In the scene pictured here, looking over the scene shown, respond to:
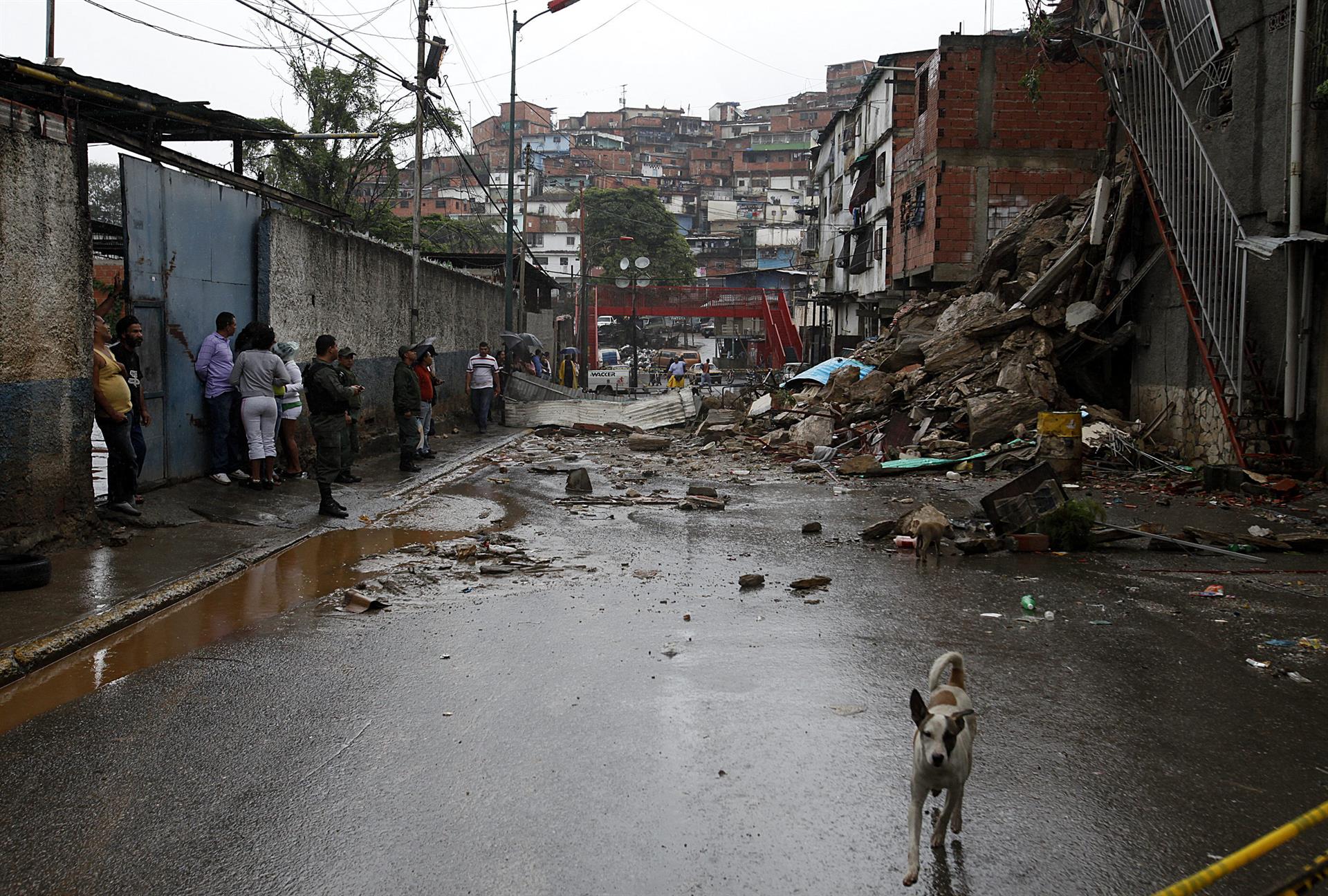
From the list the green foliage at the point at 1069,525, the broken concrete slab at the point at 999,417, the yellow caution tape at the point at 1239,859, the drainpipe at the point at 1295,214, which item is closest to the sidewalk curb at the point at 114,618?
the yellow caution tape at the point at 1239,859

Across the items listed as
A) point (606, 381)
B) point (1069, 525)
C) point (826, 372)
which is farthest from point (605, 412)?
point (1069, 525)

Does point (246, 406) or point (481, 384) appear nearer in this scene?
point (246, 406)

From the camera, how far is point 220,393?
1111 centimetres

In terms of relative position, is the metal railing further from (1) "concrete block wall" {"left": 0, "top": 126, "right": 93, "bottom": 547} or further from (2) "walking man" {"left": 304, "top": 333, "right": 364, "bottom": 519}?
(1) "concrete block wall" {"left": 0, "top": 126, "right": 93, "bottom": 547}

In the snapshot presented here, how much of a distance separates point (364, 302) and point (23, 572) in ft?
34.1

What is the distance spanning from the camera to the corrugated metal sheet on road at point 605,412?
77.7ft

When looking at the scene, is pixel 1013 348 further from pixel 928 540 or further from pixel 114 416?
pixel 114 416

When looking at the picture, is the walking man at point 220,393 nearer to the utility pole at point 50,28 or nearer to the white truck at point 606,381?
the utility pole at point 50,28

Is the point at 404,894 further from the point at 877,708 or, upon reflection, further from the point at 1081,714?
the point at 1081,714

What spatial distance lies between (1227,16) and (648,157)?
103 meters

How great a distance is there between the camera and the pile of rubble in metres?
16.1

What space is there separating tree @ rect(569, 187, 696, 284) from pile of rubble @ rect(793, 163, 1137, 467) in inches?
2199

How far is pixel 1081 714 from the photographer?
495cm

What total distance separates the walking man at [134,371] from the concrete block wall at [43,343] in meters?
0.84
